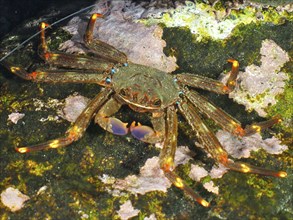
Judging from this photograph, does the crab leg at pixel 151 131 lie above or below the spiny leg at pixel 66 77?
below

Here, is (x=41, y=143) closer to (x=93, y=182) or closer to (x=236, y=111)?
(x=93, y=182)

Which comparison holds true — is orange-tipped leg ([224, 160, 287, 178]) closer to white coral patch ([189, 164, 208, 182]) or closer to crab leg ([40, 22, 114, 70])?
white coral patch ([189, 164, 208, 182])

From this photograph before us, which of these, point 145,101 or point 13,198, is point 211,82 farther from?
point 13,198

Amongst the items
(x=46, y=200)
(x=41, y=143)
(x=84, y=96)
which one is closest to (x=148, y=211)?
(x=46, y=200)

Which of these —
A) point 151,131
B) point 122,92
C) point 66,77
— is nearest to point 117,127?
point 151,131

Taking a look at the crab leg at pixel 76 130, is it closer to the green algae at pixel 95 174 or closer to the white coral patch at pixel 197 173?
the green algae at pixel 95 174

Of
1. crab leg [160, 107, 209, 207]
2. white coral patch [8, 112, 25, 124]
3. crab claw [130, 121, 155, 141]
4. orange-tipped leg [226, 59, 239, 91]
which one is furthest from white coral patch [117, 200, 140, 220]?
orange-tipped leg [226, 59, 239, 91]

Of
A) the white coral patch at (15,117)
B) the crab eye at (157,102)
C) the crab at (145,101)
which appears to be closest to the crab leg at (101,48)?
the crab at (145,101)
